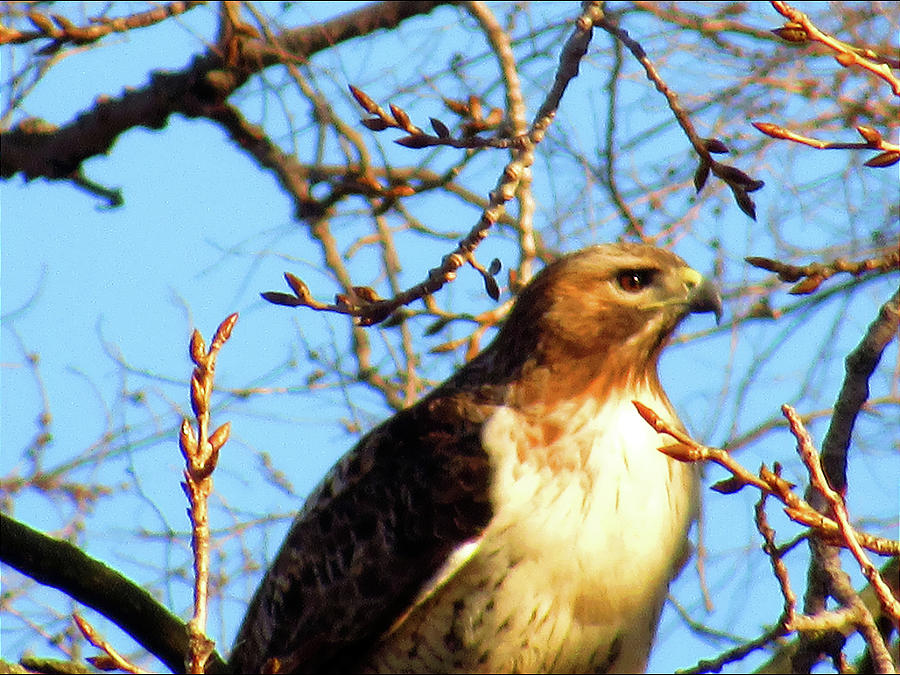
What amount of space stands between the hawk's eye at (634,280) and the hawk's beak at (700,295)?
0.10m

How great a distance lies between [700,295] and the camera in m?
3.89

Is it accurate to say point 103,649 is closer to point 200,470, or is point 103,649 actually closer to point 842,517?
point 200,470

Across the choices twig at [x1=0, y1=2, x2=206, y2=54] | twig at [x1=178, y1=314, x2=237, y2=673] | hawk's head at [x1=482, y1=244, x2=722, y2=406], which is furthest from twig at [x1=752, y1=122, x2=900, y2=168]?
twig at [x1=0, y1=2, x2=206, y2=54]

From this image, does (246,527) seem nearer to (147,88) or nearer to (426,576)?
(147,88)

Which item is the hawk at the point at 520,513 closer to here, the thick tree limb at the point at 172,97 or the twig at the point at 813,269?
the twig at the point at 813,269

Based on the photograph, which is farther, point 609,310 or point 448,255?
point 609,310

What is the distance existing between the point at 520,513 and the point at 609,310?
749 mm

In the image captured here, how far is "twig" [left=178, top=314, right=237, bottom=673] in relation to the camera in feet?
7.07

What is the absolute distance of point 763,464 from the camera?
2.34 metres

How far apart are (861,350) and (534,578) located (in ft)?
3.04

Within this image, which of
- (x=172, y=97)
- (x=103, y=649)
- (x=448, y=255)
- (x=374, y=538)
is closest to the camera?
(x=103, y=649)

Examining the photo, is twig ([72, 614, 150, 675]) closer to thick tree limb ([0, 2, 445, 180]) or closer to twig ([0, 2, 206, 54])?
twig ([0, 2, 206, 54])

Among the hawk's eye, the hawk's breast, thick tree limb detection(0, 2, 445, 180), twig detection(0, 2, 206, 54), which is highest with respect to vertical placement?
thick tree limb detection(0, 2, 445, 180)

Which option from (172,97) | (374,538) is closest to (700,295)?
(374,538)
